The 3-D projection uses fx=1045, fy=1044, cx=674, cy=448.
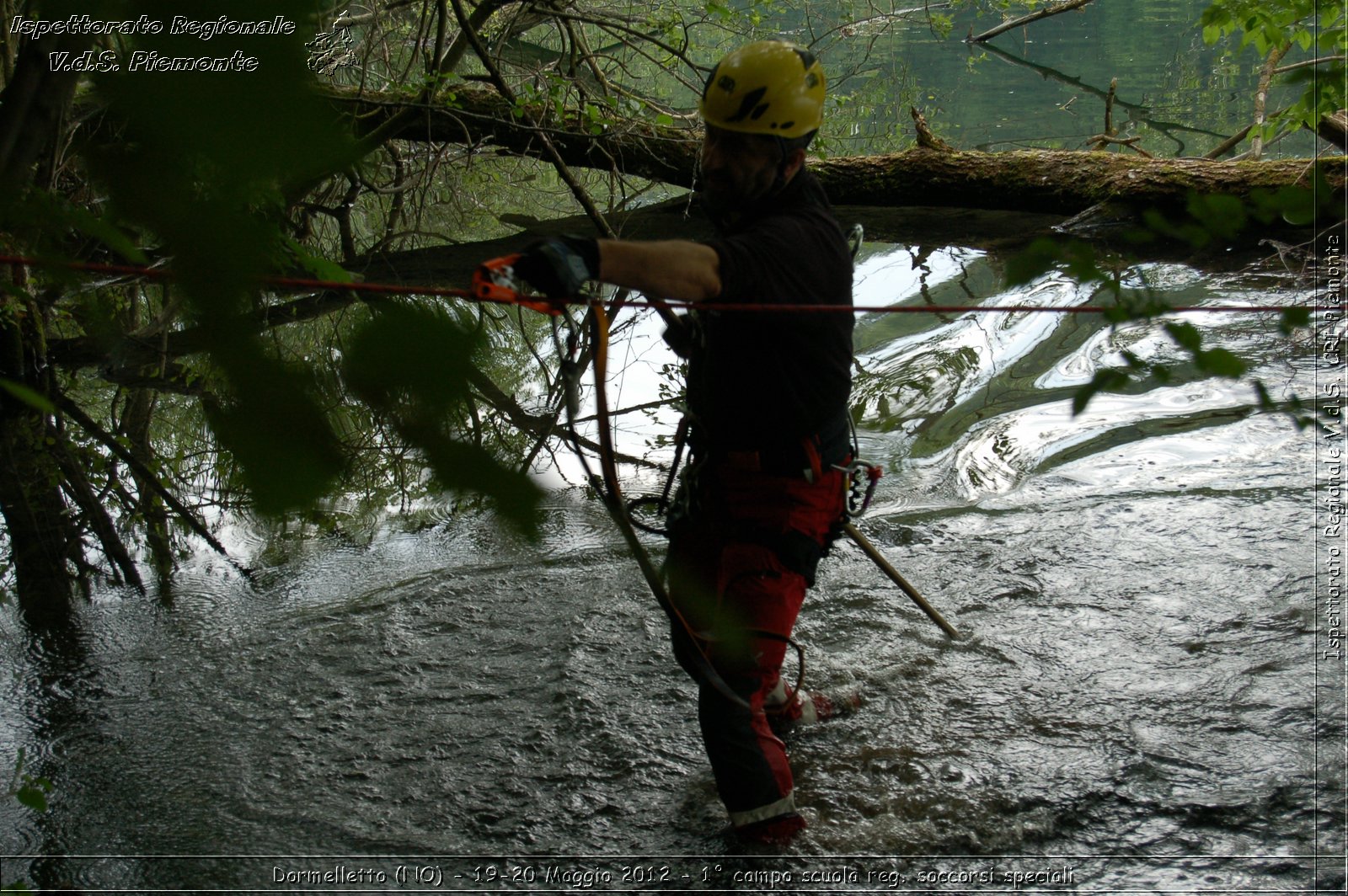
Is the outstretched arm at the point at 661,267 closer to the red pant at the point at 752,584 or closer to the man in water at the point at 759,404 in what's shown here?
the man in water at the point at 759,404

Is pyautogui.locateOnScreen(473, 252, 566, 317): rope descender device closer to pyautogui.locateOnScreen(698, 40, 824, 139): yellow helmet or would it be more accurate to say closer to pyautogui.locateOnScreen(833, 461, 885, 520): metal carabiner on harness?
pyautogui.locateOnScreen(698, 40, 824, 139): yellow helmet

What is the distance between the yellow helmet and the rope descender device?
0.70 metres

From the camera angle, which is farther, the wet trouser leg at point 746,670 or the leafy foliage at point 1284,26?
the leafy foliage at point 1284,26

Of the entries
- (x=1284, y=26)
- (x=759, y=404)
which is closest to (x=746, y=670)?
(x=759, y=404)

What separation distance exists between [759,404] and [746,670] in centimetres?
59

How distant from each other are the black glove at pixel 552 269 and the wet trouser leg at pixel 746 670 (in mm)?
833

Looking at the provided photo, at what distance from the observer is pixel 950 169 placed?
905 centimetres

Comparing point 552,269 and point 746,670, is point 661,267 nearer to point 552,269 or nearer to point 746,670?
point 552,269

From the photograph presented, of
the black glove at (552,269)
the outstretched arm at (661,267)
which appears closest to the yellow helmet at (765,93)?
the outstretched arm at (661,267)

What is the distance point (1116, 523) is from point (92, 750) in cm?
357

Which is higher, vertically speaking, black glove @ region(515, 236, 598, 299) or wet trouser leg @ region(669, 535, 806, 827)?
black glove @ region(515, 236, 598, 299)

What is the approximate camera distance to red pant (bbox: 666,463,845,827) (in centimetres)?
231

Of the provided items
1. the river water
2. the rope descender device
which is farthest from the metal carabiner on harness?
the rope descender device

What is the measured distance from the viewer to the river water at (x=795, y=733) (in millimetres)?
2512
